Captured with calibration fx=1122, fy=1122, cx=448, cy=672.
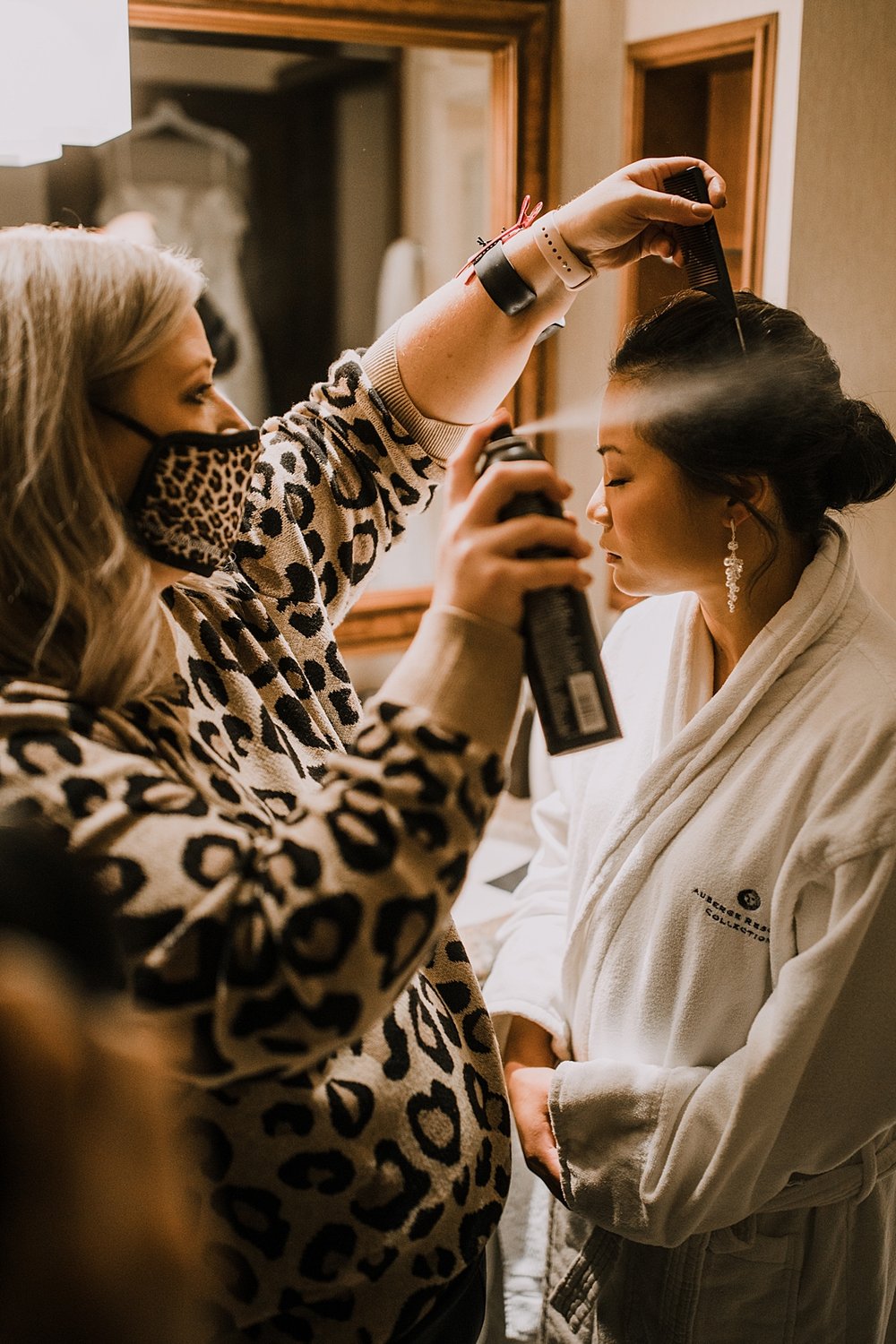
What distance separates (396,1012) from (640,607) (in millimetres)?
530

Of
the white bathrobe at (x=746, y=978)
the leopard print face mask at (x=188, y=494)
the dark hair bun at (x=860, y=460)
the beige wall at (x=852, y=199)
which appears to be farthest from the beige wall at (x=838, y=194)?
the leopard print face mask at (x=188, y=494)

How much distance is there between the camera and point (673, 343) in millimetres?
913

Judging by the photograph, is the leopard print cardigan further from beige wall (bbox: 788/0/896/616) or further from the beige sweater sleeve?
beige wall (bbox: 788/0/896/616)

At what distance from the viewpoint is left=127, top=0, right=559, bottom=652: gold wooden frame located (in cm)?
133

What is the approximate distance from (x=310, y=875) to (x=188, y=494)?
0.25 meters

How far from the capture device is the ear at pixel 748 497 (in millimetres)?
891

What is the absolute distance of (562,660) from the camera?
0.55m

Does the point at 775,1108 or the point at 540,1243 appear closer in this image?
the point at 775,1108

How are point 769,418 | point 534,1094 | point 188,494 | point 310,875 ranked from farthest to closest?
point 534,1094 < point 769,418 < point 188,494 < point 310,875

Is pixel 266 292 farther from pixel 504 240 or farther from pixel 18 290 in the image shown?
pixel 18 290

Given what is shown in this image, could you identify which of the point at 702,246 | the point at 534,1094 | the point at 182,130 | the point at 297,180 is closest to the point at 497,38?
the point at 297,180

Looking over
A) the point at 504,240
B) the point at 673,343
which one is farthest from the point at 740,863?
the point at 504,240

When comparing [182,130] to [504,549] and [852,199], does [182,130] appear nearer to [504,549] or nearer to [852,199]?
[852,199]

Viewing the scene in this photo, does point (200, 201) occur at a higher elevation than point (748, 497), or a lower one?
higher
